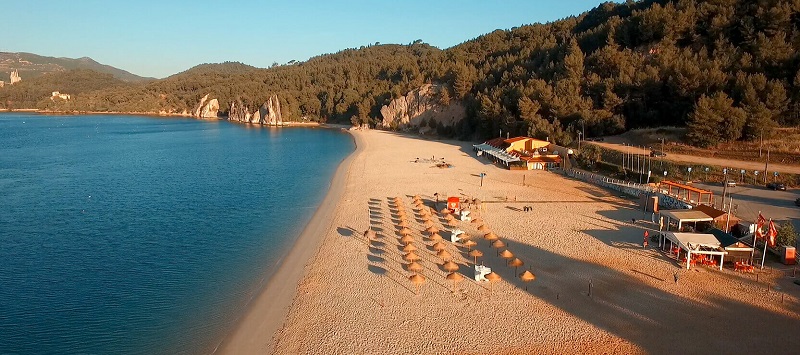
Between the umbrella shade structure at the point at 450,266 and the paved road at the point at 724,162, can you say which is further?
the paved road at the point at 724,162

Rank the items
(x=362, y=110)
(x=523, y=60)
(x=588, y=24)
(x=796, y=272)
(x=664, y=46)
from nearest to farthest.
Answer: (x=796, y=272), (x=664, y=46), (x=523, y=60), (x=588, y=24), (x=362, y=110)

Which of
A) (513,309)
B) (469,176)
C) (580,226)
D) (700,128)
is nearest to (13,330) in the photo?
(513,309)

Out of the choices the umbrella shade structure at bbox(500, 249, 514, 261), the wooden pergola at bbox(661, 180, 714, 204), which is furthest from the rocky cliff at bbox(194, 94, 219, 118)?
the umbrella shade structure at bbox(500, 249, 514, 261)

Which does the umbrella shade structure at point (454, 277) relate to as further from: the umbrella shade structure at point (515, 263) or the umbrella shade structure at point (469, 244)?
the umbrella shade structure at point (469, 244)

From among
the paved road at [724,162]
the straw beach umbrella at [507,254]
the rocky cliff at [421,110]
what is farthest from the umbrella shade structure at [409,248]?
the rocky cliff at [421,110]

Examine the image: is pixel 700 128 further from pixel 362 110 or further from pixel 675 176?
pixel 362 110

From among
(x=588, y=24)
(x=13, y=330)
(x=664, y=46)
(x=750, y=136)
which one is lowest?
(x=13, y=330)

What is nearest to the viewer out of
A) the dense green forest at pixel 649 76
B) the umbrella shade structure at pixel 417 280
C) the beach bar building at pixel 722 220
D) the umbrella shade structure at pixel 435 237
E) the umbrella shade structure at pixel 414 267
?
the umbrella shade structure at pixel 417 280
